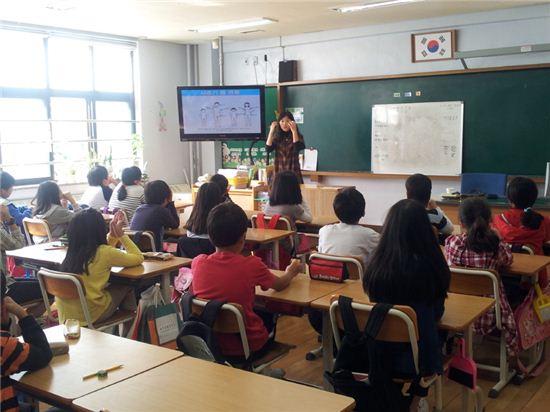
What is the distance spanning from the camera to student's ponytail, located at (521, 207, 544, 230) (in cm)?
391

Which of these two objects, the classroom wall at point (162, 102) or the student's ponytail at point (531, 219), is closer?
the student's ponytail at point (531, 219)

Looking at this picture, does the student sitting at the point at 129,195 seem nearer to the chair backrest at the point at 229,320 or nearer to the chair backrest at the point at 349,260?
the chair backrest at the point at 349,260

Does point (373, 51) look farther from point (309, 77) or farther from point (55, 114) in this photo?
point (55, 114)

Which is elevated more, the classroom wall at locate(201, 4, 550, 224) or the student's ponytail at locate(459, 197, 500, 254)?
the classroom wall at locate(201, 4, 550, 224)

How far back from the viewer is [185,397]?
175cm

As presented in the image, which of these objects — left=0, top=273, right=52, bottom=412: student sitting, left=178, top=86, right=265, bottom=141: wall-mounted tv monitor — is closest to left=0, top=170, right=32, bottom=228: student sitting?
left=178, top=86, right=265, bottom=141: wall-mounted tv monitor

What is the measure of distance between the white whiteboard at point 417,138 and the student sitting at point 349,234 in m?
3.91

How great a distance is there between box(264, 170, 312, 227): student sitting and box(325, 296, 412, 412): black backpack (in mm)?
2688

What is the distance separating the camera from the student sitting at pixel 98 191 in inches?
243

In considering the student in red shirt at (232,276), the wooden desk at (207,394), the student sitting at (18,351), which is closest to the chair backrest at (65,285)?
the student in red shirt at (232,276)

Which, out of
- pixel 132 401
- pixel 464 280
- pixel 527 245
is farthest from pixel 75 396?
pixel 527 245

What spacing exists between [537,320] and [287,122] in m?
4.07

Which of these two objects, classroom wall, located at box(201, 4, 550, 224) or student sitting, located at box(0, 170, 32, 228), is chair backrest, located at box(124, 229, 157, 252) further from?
classroom wall, located at box(201, 4, 550, 224)

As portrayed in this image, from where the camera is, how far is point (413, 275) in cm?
229
